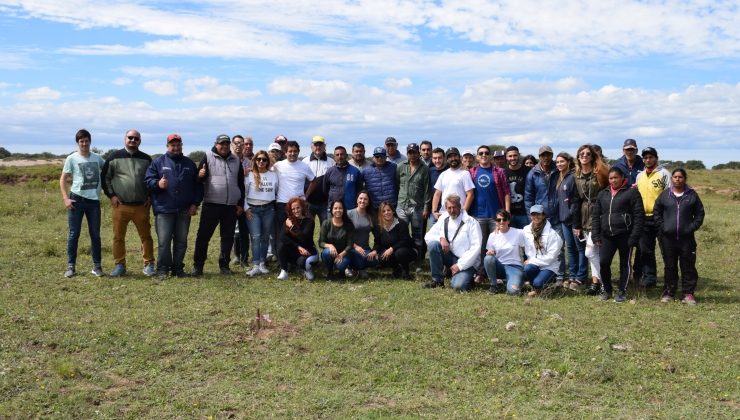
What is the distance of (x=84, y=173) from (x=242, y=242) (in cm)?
302

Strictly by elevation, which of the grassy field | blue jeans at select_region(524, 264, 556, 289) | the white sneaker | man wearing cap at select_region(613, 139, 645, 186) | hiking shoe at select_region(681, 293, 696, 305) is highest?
man wearing cap at select_region(613, 139, 645, 186)

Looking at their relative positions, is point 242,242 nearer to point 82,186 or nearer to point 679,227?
point 82,186

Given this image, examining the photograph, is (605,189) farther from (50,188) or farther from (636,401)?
(50,188)

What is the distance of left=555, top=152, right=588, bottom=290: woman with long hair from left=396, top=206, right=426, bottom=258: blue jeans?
2.30 meters

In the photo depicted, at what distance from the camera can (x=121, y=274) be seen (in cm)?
1095

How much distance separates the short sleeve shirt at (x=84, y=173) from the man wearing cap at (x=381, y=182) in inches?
168

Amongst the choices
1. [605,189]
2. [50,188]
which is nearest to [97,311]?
[605,189]

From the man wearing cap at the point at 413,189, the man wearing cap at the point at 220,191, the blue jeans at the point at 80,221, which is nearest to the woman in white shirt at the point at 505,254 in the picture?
the man wearing cap at the point at 413,189

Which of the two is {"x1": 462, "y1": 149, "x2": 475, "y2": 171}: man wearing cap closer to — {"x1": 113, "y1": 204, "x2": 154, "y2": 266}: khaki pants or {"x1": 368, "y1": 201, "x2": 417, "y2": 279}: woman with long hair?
{"x1": 368, "y1": 201, "x2": 417, "y2": 279}: woman with long hair

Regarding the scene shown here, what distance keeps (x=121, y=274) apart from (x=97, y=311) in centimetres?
224

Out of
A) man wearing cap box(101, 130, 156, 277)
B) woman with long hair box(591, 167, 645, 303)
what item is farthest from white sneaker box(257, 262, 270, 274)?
woman with long hair box(591, 167, 645, 303)

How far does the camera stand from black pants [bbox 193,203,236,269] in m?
10.8

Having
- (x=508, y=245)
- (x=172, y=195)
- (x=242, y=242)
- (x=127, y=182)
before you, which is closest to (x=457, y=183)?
(x=508, y=245)

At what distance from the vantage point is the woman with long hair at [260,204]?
432 inches
